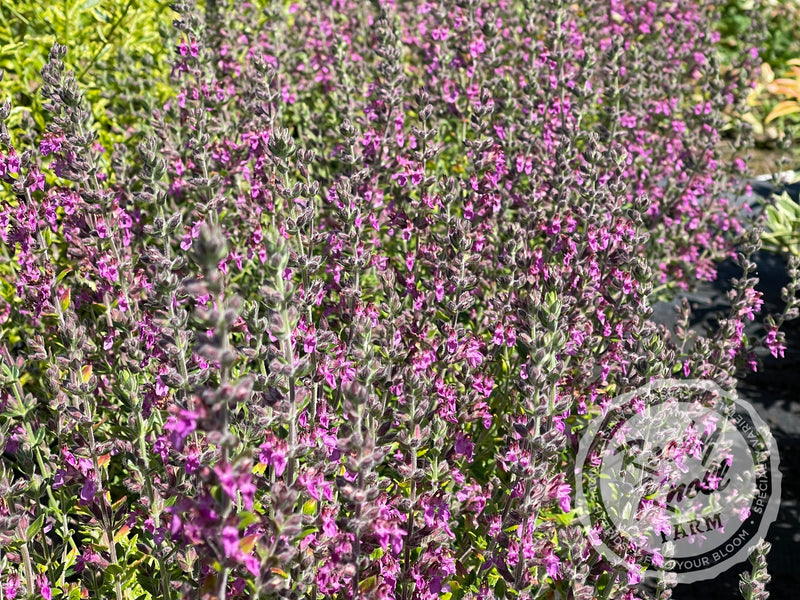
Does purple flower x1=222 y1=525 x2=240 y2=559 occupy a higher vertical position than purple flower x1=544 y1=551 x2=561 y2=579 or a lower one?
higher

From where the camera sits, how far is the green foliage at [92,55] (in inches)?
210

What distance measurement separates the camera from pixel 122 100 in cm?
570

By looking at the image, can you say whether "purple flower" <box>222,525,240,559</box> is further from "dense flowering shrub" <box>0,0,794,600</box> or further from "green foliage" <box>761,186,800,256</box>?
"green foliage" <box>761,186,800,256</box>

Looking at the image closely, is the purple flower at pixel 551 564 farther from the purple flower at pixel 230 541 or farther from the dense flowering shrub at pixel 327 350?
the purple flower at pixel 230 541

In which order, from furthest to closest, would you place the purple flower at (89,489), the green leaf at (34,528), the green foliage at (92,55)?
the green foliage at (92,55) → the purple flower at (89,489) → the green leaf at (34,528)

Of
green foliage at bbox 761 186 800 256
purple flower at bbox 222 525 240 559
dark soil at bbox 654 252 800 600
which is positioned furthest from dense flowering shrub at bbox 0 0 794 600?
dark soil at bbox 654 252 800 600

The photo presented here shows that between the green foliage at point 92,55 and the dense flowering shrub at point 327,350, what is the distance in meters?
0.64

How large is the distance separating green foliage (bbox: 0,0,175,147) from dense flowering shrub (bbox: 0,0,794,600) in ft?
2.10

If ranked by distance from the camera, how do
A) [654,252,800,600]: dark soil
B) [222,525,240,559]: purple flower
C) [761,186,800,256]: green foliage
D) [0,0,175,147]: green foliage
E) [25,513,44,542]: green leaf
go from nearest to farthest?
[222,525,240,559]: purple flower
[25,513,44,542]: green leaf
[654,252,800,600]: dark soil
[0,0,175,147]: green foliage
[761,186,800,256]: green foliage

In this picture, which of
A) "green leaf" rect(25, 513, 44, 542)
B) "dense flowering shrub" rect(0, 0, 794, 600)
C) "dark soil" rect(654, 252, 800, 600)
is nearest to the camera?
"dense flowering shrub" rect(0, 0, 794, 600)

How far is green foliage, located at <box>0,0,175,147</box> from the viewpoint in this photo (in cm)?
532

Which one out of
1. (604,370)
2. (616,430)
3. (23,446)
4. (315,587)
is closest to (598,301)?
(604,370)

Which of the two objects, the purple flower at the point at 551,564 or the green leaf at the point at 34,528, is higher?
the green leaf at the point at 34,528

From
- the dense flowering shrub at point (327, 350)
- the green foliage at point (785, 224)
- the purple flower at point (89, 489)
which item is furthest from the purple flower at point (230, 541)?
the green foliage at point (785, 224)
